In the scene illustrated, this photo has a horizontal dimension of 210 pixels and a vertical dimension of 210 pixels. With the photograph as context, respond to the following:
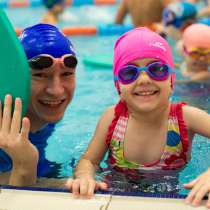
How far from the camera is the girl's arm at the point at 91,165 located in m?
2.21

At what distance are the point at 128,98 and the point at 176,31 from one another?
386 cm

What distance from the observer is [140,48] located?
8.66 feet

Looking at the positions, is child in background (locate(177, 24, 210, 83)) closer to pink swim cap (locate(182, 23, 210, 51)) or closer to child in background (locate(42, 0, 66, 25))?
pink swim cap (locate(182, 23, 210, 51))

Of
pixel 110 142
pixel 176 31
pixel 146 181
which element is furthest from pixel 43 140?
pixel 176 31

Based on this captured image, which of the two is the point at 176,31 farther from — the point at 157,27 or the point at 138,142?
the point at 138,142

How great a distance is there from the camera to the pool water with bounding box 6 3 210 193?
9.94 ft

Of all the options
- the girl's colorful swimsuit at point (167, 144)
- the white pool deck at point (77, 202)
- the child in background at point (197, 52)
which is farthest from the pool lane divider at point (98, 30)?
the white pool deck at point (77, 202)

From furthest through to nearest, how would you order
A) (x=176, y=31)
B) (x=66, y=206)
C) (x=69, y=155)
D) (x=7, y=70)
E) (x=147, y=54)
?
(x=176, y=31), (x=69, y=155), (x=147, y=54), (x=7, y=70), (x=66, y=206)

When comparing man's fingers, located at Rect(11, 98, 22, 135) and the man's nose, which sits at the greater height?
the man's nose

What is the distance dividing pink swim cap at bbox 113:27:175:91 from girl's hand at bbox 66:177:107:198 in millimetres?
697

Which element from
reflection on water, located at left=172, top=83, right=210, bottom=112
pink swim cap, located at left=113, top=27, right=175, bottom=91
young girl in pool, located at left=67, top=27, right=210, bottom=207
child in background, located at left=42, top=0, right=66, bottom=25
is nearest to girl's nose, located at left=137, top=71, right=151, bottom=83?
young girl in pool, located at left=67, top=27, right=210, bottom=207

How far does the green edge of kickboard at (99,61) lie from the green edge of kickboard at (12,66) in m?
3.57

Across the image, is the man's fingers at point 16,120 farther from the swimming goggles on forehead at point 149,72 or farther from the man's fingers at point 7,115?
the swimming goggles on forehead at point 149,72

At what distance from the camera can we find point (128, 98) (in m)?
2.67
